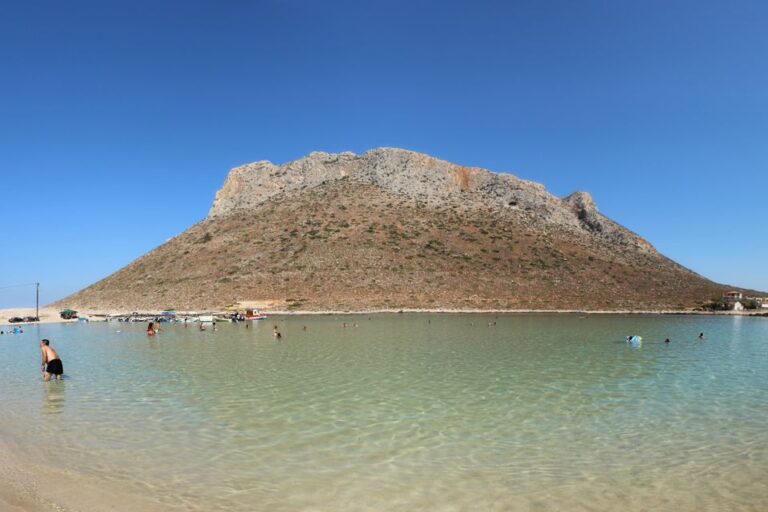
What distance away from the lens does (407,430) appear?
1229 centimetres

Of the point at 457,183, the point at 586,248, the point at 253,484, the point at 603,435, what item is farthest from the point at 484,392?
the point at 457,183

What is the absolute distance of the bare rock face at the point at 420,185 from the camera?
108 metres

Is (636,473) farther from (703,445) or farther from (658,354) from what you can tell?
(658,354)

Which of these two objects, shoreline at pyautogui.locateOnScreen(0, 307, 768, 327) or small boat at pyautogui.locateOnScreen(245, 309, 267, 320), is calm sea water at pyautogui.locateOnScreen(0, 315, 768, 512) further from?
shoreline at pyautogui.locateOnScreen(0, 307, 768, 327)

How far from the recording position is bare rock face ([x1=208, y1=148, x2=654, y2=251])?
108 m

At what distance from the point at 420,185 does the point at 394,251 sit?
A: 30.5 metres

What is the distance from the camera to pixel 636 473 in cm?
952

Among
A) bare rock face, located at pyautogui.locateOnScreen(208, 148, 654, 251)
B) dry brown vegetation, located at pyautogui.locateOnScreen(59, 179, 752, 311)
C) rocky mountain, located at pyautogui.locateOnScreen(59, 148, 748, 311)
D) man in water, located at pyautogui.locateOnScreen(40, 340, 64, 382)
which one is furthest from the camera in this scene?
bare rock face, located at pyautogui.locateOnScreen(208, 148, 654, 251)

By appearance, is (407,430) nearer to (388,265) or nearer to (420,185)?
(388,265)

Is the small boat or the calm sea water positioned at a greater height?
the small boat

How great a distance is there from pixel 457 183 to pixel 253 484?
109 metres

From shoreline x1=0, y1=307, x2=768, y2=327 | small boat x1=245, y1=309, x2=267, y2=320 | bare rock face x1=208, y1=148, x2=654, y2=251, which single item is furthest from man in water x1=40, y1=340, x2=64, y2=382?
bare rock face x1=208, y1=148, x2=654, y2=251

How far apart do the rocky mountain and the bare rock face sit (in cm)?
37

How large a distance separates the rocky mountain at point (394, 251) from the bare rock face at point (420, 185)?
1.20 ft
